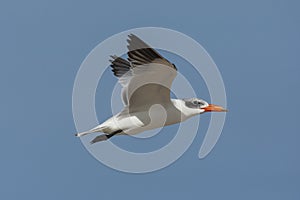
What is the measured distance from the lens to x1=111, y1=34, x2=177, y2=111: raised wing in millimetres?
20281

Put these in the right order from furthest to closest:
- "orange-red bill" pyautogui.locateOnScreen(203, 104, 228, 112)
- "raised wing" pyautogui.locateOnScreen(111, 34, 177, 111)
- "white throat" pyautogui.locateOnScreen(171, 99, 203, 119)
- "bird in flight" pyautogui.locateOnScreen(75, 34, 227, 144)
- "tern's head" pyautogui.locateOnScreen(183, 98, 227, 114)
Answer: "orange-red bill" pyautogui.locateOnScreen(203, 104, 228, 112) → "tern's head" pyautogui.locateOnScreen(183, 98, 227, 114) → "white throat" pyautogui.locateOnScreen(171, 99, 203, 119) → "bird in flight" pyautogui.locateOnScreen(75, 34, 227, 144) → "raised wing" pyautogui.locateOnScreen(111, 34, 177, 111)

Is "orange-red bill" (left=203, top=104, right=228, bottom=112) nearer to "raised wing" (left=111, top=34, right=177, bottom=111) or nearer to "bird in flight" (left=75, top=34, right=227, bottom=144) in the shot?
"bird in flight" (left=75, top=34, right=227, bottom=144)

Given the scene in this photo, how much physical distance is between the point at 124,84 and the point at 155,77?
1.85 metres

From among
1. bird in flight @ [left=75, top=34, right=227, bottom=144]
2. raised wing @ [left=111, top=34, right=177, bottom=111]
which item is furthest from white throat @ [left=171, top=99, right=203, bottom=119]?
raised wing @ [left=111, top=34, right=177, bottom=111]

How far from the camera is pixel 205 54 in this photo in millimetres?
21328

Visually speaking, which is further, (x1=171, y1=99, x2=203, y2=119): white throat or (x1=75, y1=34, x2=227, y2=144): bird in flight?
(x1=171, y1=99, x2=203, y2=119): white throat

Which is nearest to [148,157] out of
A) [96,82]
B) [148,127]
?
[148,127]

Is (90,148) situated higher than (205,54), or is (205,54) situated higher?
(205,54)

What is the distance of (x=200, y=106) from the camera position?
23047 mm

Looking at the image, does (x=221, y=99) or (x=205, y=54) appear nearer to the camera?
(x=205, y=54)

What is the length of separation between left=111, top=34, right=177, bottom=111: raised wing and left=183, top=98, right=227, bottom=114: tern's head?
3.15 feet

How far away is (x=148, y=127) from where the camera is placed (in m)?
22.3

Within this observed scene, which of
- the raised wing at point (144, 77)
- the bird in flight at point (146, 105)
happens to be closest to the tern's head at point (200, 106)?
the bird in flight at point (146, 105)

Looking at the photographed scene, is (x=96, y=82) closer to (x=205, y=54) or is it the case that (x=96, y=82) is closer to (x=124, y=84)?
(x=124, y=84)
